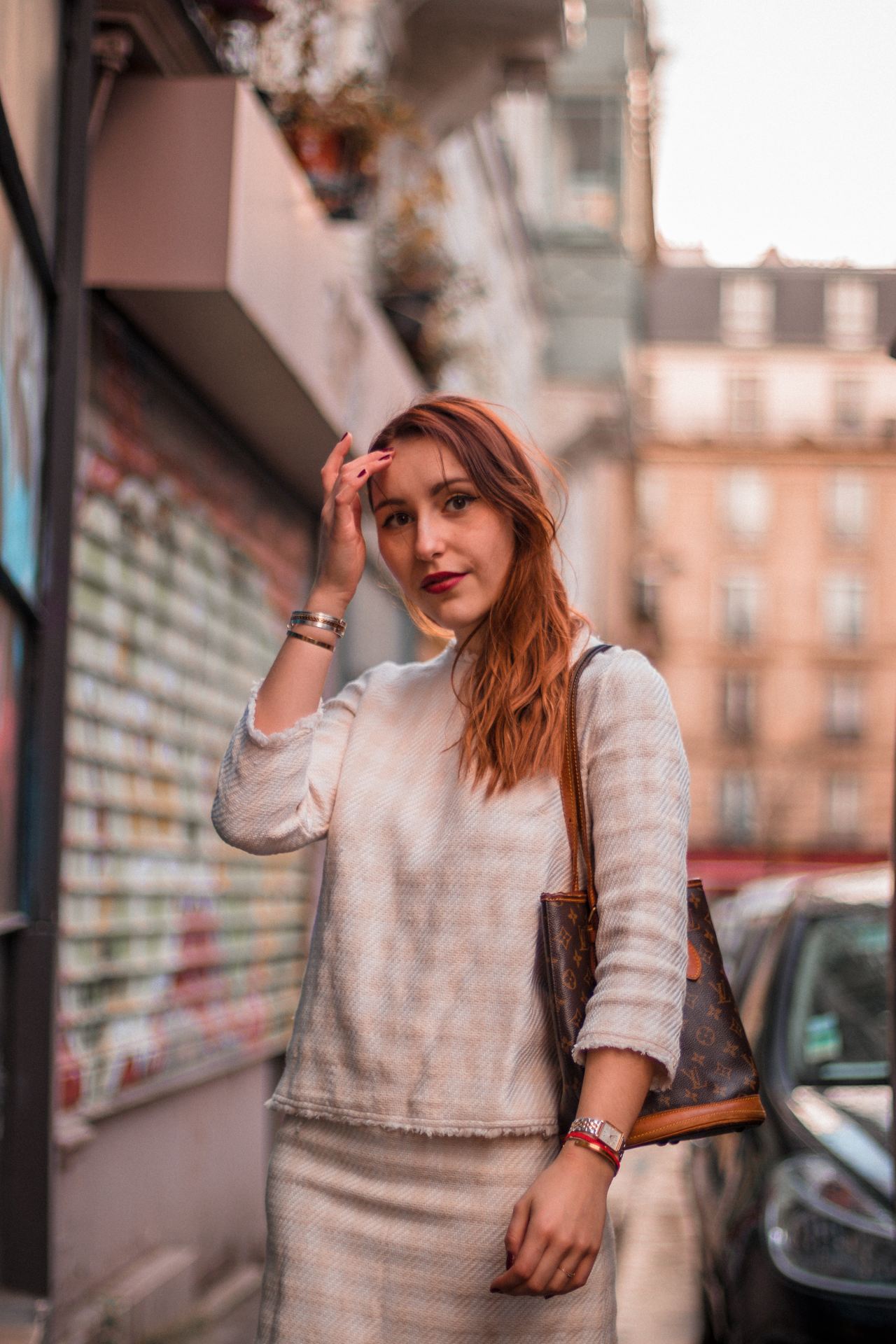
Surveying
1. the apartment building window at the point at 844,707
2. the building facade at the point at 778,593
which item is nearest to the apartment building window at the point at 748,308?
the building facade at the point at 778,593

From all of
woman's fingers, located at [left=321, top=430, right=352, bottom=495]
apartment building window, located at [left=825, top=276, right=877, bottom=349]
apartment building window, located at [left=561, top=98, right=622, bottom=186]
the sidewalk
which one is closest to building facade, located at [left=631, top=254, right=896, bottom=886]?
apartment building window, located at [left=825, top=276, right=877, bottom=349]

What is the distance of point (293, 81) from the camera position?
6824mm

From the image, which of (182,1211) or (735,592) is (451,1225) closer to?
(182,1211)

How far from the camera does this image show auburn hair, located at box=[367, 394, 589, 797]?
6.71 ft

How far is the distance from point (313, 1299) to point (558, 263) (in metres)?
25.4

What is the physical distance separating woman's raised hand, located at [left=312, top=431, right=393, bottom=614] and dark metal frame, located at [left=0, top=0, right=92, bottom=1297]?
71.0 inches

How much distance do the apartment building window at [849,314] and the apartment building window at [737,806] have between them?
16992 millimetres

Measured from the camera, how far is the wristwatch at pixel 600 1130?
1.81m

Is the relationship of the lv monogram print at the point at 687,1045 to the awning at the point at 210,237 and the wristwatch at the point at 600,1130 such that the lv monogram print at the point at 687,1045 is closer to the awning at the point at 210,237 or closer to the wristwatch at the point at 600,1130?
the wristwatch at the point at 600,1130

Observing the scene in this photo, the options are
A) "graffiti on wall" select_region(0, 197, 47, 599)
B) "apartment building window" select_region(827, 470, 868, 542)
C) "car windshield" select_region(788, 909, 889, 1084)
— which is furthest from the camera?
"apartment building window" select_region(827, 470, 868, 542)

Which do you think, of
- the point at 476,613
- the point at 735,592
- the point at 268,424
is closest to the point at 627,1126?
the point at 476,613

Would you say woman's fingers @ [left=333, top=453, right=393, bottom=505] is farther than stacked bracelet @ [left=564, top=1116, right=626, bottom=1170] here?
Yes

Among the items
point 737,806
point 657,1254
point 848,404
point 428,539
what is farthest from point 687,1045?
point 848,404

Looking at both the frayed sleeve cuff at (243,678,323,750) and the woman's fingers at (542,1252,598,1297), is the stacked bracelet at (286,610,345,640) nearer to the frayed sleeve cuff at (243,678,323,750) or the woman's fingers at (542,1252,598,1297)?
the frayed sleeve cuff at (243,678,323,750)
